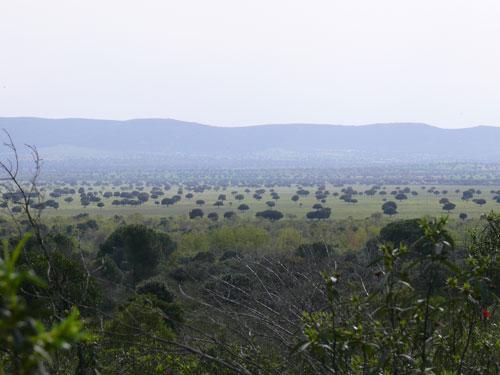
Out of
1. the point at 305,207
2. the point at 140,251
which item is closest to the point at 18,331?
the point at 140,251

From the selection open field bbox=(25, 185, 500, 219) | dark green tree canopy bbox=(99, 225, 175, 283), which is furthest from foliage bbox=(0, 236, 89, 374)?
open field bbox=(25, 185, 500, 219)

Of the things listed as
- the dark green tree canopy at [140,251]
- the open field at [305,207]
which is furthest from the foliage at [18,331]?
the open field at [305,207]

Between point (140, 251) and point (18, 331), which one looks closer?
point (18, 331)

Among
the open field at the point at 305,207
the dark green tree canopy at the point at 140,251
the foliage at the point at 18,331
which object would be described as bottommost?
the open field at the point at 305,207

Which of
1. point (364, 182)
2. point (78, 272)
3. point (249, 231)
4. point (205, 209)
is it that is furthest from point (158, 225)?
point (364, 182)

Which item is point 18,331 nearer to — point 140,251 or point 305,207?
point 140,251

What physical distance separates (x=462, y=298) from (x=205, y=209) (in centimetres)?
9726

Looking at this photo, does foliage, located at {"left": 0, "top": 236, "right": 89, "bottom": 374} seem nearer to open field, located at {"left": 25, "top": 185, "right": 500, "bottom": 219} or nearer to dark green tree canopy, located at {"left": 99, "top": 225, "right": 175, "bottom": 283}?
dark green tree canopy, located at {"left": 99, "top": 225, "right": 175, "bottom": 283}

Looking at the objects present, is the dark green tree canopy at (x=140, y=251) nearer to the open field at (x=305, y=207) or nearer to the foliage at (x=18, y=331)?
the foliage at (x=18, y=331)

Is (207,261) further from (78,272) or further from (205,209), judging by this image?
(205,209)

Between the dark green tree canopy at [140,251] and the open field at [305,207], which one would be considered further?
the open field at [305,207]

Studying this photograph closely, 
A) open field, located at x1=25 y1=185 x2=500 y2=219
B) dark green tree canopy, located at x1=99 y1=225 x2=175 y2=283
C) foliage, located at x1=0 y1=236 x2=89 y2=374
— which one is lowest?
open field, located at x1=25 y1=185 x2=500 y2=219

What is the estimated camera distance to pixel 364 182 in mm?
175625

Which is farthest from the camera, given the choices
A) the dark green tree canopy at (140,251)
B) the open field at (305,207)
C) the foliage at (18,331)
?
the open field at (305,207)
